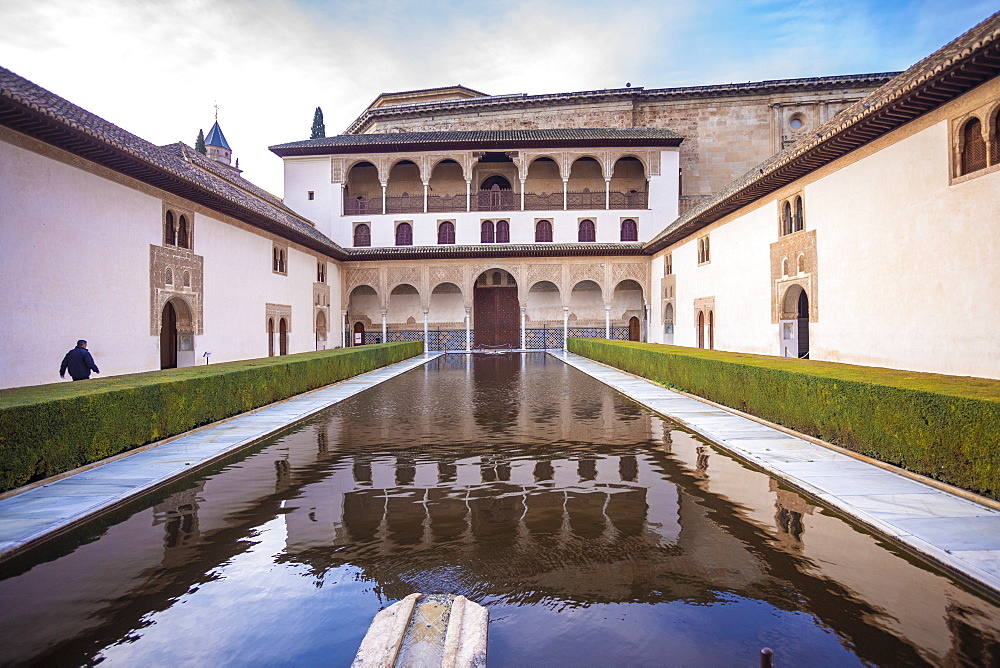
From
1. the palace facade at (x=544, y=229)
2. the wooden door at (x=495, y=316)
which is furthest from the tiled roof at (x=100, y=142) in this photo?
the wooden door at (x=495, y=316)

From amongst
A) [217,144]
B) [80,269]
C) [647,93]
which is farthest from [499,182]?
[217,144]

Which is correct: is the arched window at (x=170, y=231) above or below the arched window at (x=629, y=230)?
below

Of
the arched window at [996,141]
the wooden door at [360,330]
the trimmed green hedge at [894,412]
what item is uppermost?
the arched window at [996,141]

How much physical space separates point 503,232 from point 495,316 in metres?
4.79

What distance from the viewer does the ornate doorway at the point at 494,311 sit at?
32.3 metres

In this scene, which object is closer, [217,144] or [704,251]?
[704,251]

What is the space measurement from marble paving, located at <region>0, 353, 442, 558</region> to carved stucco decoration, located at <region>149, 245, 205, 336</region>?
17.2 ft

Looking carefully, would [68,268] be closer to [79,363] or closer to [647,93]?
[79,363]

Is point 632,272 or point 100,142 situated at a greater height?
point 100,142

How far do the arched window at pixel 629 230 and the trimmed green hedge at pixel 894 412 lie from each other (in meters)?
21.3

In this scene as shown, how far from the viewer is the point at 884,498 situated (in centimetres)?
466

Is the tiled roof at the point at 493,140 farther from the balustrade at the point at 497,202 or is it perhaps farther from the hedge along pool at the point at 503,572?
the hedge along pool at the point at 503,572

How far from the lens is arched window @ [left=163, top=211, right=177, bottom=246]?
13.5 metres

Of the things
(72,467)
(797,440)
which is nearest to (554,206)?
(797,440)
